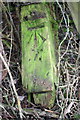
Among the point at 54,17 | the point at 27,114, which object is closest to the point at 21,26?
the point at 54,17

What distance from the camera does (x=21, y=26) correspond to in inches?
75.8

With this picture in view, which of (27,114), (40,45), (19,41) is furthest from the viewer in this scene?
(19,41)

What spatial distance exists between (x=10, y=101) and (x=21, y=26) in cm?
49

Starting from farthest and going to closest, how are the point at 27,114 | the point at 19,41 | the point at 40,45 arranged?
the point at 19,41 < the point at 40,45 < the point at 27,114

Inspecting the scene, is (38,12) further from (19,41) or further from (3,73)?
(3,73)

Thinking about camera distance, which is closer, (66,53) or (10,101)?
(10,101)

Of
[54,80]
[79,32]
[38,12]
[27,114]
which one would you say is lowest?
[27,114]

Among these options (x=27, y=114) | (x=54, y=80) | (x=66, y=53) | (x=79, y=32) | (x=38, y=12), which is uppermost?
(x=38, y=12)

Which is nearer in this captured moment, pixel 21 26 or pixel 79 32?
pixel 21 26

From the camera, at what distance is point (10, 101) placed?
69.5 inches

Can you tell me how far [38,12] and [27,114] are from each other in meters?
0.66

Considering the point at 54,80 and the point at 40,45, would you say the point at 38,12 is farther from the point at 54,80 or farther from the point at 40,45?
the point at 54,80

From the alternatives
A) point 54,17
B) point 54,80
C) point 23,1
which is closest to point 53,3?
point 54,17

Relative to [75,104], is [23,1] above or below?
above
